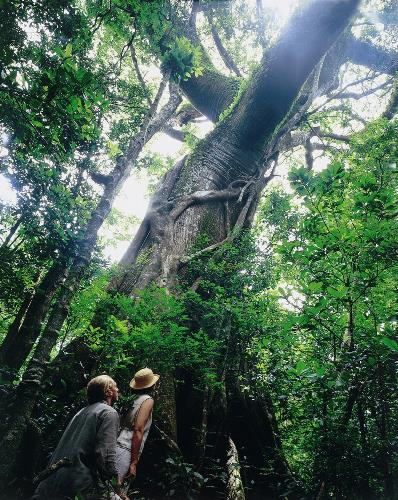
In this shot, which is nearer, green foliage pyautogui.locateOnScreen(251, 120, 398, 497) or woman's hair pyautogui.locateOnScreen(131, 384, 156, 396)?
green foliage pyautogui.locateOnScreen(251, 120, 398, 497)

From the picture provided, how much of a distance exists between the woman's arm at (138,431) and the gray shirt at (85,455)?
372mm

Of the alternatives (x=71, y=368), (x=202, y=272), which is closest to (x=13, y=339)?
(x=71, y=368)

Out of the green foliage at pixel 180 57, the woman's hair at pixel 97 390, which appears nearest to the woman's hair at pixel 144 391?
the woman's hair at pixel 97 390

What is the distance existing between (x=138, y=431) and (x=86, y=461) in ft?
1.68

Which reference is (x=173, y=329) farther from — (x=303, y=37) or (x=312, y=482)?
(x=303, y=37)

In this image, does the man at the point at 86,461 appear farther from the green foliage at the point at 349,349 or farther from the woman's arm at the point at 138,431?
the green foliage at the point at 349,349

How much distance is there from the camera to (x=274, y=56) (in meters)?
7.00

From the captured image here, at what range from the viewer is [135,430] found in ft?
8.93

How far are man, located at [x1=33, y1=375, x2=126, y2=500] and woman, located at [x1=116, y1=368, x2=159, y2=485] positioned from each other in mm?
297

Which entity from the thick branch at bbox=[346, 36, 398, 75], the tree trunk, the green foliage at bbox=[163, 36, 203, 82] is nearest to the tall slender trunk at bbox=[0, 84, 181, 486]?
the tree trunk

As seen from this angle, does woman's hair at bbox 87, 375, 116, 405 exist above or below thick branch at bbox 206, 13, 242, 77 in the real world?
below

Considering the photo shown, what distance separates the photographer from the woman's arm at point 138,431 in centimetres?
264

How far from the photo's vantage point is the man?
7.22 feet

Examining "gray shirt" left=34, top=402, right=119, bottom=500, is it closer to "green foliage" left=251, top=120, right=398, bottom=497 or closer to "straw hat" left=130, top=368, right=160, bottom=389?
"straw hat" left=130, top=368, right=160, bottom=389
